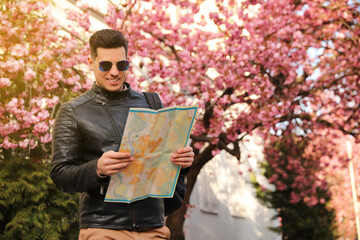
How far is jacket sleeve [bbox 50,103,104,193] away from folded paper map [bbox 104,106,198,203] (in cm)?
13

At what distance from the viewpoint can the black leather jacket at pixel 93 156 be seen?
261 cm

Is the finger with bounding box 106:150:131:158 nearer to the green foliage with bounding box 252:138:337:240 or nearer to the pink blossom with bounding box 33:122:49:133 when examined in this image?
the pink blossom with bounding box 33:122:49:133

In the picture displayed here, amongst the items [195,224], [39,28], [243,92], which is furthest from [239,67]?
[195,224]

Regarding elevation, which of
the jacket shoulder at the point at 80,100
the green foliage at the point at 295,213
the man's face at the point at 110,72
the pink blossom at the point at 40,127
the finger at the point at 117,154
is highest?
the pink blossom at the point at 40,127

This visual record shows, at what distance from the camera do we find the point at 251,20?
991 centimetres

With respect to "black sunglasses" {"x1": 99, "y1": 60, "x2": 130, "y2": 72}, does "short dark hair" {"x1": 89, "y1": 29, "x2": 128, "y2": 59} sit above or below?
above

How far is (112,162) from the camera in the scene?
2.40 meters

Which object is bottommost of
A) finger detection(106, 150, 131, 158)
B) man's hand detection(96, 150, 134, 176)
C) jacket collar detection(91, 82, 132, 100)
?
man's hand detection(96, 150, 134, 176)

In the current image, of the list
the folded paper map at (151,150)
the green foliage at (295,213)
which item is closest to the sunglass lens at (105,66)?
the folded paper map at (151,150)

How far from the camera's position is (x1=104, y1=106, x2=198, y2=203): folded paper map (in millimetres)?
2443

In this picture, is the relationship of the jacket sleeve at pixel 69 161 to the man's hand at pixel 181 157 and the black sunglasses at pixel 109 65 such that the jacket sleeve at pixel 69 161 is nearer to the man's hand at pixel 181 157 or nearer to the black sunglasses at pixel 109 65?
the black sunglasses at pixel 109 65

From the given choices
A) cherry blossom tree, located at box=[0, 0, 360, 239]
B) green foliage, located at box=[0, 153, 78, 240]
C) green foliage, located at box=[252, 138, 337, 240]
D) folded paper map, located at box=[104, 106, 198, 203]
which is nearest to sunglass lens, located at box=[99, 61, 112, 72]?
Result: folded paper map, located at box=[104, 106, 198, 203]

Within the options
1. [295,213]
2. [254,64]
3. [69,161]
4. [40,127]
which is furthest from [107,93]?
[295,213]

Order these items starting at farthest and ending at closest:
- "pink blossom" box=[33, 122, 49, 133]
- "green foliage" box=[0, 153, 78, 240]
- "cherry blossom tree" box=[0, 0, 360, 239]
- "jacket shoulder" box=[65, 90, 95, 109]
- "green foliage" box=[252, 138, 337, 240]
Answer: "green foliage" box=[252, 138, 337, 240]
"cherry blossom tree" box=[0, 0, 360, 239]
"pink blossom" box=[33, 122, 49, 133]
"green foliage" box=[0, 153, 78, 240]
"jacket shoulder" box=[65, 90, 95, 109]
